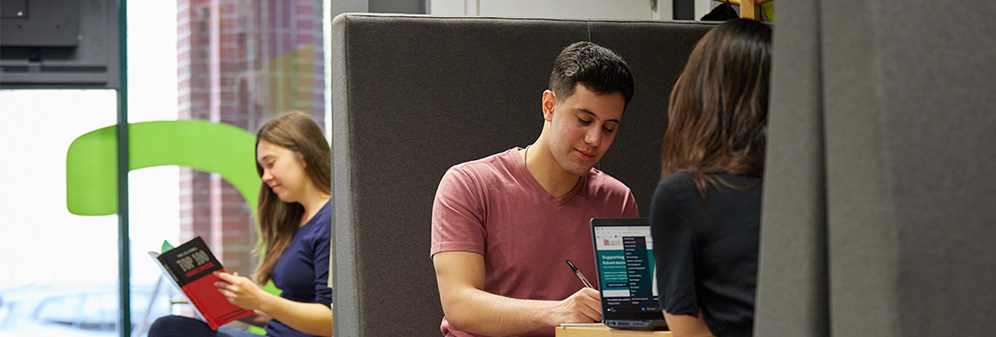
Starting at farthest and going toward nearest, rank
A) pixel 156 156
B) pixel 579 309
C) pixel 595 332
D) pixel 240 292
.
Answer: pixel 156 156 → pixel 240 292 → pixel 579 309 → pixel 595 332

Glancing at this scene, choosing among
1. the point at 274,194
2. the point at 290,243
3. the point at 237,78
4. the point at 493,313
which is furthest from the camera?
the point at 237,78

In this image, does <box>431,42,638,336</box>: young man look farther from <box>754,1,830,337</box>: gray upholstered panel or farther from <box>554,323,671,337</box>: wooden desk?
<box>754,1,830,337</box>: gray upholstered panel

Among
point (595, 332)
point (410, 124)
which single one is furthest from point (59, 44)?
point (595, 332)

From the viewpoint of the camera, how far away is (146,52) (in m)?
4.59

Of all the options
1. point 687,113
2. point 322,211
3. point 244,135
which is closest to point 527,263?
point 687,113

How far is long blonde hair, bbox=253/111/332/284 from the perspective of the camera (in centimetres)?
313

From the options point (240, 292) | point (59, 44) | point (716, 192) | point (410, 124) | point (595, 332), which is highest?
point (59, 44)

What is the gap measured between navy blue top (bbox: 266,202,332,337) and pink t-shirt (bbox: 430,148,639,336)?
35.6 inches

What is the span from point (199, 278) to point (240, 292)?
0.15 m

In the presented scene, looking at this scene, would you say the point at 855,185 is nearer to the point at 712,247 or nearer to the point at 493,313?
the point at 712,247

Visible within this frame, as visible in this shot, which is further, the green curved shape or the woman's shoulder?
the green curved shape

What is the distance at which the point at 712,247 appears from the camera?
1.12m

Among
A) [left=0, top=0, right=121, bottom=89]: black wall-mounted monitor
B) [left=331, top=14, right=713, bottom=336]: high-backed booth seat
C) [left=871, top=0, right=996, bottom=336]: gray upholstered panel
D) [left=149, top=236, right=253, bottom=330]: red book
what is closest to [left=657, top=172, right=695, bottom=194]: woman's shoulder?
[left=871, top=0, right=996, bottom=336]: gray upholstered panel

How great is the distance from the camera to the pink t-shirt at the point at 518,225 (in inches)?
79.1
